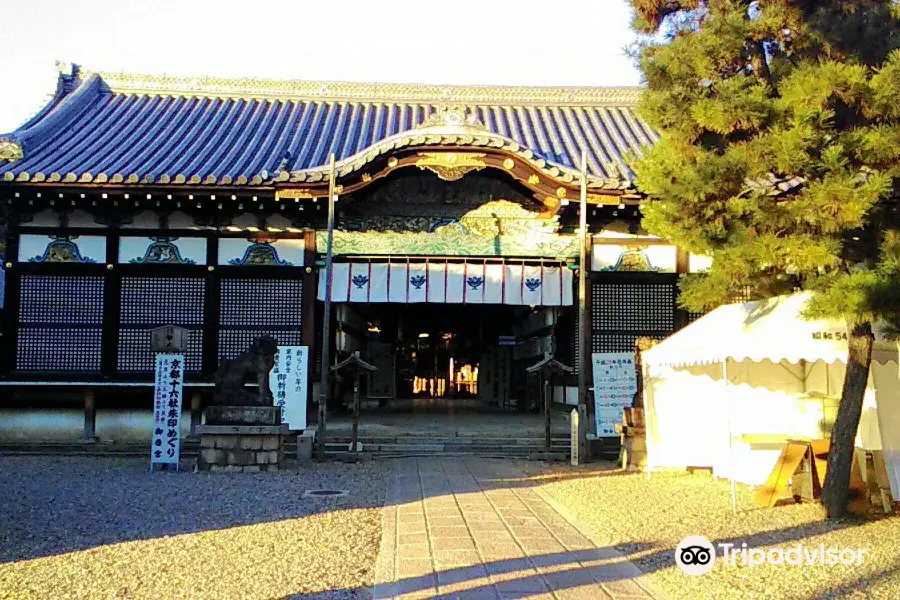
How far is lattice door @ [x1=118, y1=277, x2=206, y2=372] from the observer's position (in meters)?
14.0

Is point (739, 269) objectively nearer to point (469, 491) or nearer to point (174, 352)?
point (469, 491)

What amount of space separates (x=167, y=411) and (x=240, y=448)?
132 centimetres

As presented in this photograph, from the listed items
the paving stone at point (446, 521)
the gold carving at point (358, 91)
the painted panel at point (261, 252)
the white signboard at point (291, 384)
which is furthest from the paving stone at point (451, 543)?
the gold carving at point (358, 91)

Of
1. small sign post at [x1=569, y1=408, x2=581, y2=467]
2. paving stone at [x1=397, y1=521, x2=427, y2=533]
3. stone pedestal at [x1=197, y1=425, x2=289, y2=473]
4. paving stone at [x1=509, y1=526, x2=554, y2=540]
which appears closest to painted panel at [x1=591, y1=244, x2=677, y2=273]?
small sign post at [x1=569, y1=408, x2=581, y2=467]

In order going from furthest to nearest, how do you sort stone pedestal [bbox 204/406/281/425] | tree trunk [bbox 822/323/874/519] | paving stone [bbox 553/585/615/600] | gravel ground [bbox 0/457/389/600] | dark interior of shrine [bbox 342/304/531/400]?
1. dark interior of shrine [bbox 342/304/531/400]
2. stone pedestal [bbox 204/406/281/425]
3. tree trunk [bbox 822/323/874/519]
4. gravel ground [bbox 0/457/389/600]
5. paving stone [bbox 553/585/615/600]

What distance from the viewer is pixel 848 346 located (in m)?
7.30

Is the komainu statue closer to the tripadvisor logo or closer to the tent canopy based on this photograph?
the tent canopy

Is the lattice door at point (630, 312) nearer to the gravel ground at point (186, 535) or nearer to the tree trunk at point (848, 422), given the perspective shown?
the gravel ground at point (186, 535)

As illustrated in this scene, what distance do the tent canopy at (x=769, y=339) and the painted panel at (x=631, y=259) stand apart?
4.96 metres

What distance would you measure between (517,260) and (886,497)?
811 cm

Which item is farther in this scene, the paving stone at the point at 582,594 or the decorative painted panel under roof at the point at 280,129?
the decorative painted panel under roof at the point at 280,129

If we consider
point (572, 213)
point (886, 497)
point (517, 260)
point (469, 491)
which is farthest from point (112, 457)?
point (886, 497)

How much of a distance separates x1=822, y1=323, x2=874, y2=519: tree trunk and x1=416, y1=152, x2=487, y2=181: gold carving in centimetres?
776

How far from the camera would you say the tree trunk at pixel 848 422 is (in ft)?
23.6
